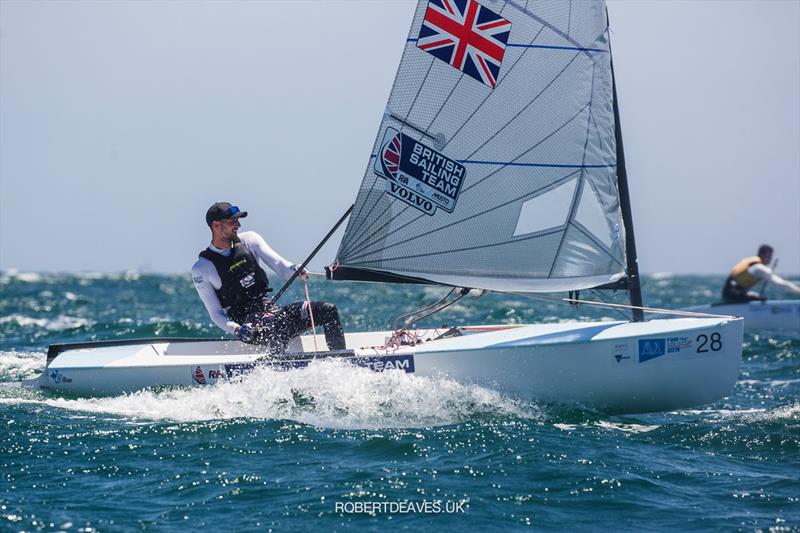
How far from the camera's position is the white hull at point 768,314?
13.9 metres

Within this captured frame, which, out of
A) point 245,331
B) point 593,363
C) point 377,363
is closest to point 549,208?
point 593,363

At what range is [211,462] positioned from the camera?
17.3ft

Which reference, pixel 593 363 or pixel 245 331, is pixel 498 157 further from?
pixel 245 331

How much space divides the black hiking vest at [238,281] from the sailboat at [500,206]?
1.49 ft

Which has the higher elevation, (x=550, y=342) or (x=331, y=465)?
(x=550, y=342)

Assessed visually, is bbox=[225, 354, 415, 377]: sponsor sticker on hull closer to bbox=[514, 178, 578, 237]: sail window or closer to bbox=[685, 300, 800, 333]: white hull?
bbox=[514, 178, 578, 237]: sail window

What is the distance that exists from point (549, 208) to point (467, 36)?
134 cm

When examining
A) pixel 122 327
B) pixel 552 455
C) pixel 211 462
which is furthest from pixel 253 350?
pixel 122 327

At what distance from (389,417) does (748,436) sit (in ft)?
7.55

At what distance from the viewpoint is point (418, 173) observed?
6906mm

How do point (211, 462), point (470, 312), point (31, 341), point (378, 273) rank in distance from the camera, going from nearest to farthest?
point (211, 462) → point (378, 273) → point (31, 341) → point (470, 312)

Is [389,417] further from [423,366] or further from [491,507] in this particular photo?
[491,507]

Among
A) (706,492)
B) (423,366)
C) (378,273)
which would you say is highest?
(378,273)
